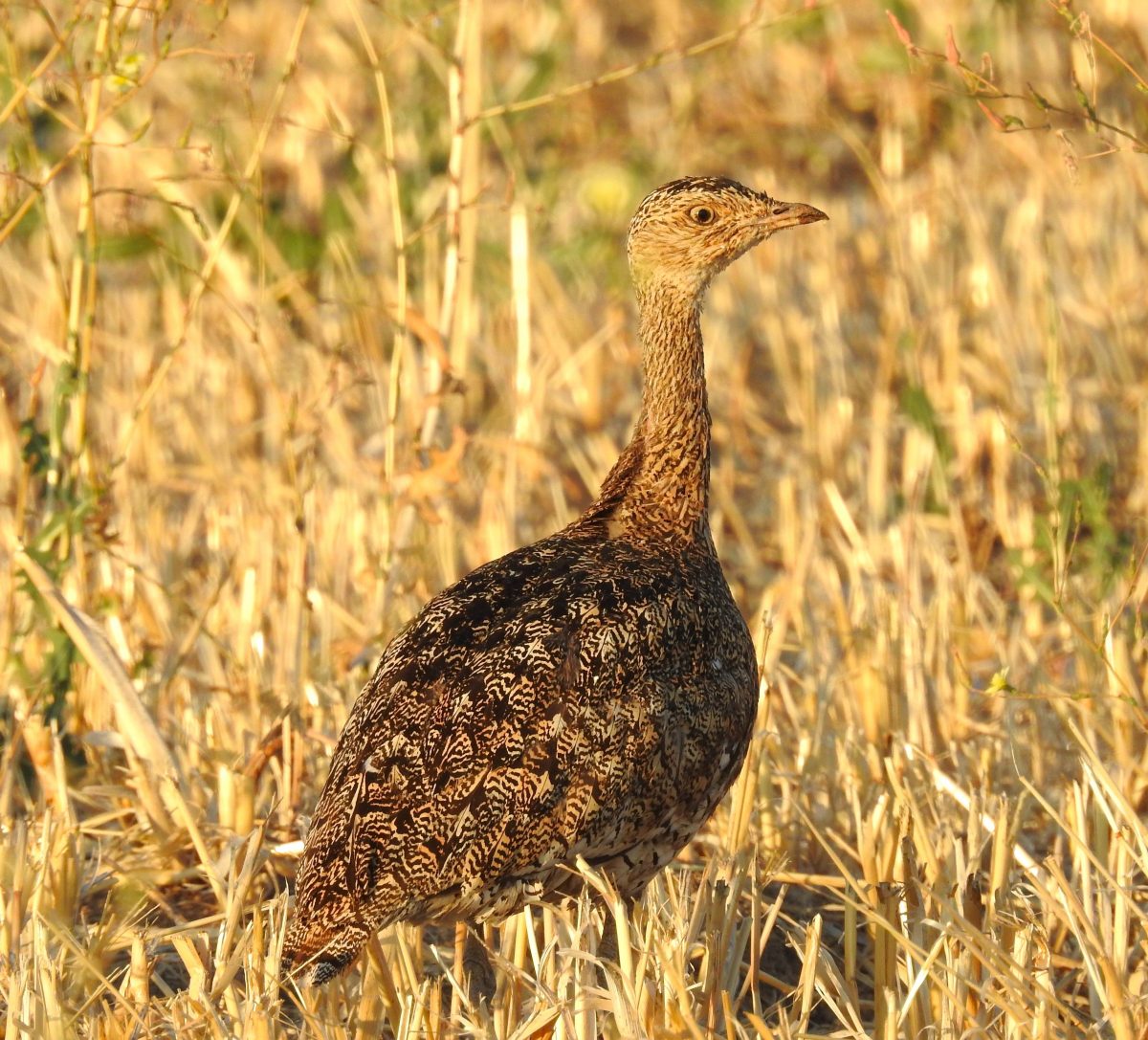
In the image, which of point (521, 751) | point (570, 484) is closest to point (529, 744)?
point (521, 751)

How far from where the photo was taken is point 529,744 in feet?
10.8

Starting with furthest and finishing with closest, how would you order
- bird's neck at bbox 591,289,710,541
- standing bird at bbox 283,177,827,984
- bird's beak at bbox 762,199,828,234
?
1. bird's beak at bbox 762,199,828,234
2. bird's neck at bbox 591,289,710,541
3. standing bird at bbox 283,177,827,984

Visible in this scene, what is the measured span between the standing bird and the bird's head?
0.67 meters

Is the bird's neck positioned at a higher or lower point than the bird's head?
lower

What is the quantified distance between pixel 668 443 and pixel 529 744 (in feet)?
3.24

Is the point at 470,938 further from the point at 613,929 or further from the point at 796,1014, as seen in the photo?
the point at 796,1014

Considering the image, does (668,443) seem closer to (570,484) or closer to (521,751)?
(521,751)

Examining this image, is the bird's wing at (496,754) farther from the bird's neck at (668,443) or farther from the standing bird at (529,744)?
the bird's neck at (668,443)

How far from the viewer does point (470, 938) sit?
12.0ft

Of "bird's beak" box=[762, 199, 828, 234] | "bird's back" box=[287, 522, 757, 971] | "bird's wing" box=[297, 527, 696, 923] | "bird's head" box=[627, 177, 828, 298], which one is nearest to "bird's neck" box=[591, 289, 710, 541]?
"bird's head" box=[627, 177, 828, 298]

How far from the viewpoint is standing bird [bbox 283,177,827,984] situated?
3.22 meters

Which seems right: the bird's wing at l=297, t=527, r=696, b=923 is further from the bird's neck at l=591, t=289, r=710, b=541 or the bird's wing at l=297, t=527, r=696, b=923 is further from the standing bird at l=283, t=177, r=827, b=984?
the bird's neck at l=591, t=289, r=710, b=541

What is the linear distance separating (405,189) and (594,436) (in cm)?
166

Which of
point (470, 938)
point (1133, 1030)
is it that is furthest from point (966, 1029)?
point (470, 938)
